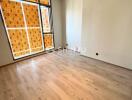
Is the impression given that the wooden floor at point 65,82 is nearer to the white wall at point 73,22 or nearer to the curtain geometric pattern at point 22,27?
the curtain geometric pattern at point 22,27

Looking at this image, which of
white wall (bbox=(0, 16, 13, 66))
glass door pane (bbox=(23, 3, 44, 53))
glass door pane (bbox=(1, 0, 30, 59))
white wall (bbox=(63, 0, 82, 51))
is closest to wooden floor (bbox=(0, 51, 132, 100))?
white wall (bbox=(0, 16, 13, 66))

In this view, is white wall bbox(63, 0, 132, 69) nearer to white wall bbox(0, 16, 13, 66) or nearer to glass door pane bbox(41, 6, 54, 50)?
glass door pane bbox(41, 6, 54, 50)

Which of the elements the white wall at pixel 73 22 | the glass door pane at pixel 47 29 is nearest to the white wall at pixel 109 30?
the white wall at pixel 73 22

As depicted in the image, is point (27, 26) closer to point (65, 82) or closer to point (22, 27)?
point (22, 27)

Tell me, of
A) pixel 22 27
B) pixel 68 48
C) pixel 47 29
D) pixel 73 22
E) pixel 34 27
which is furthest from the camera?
pixel 68 48

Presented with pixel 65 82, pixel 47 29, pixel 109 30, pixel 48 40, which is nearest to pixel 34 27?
pixel 47 29

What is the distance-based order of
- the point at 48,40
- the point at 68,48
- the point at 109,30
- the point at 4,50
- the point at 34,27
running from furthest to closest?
the point at 68,48 < the point at 48,40 < the point at 34,27 < the point at 4,50 < the point at 109,30

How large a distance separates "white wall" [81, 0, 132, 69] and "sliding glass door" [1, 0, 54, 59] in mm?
1690

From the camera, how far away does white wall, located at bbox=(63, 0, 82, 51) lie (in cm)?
349

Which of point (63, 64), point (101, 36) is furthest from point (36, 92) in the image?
point (101, 36)

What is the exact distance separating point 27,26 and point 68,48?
2088 millimetres

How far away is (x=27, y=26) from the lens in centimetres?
346

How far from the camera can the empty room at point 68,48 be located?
6.00 feet

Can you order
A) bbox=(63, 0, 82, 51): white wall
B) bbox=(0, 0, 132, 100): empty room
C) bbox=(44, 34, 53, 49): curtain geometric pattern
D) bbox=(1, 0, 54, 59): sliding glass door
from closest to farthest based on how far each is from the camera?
bbox=(0, 0, 132, 100): empty room < bbox=(1, 0, 54, 59): sliding glass door < bbox=(63, 0, 82, 51): white wall < bbox=(44, 34, 53, 49): curtain geometric pattern
